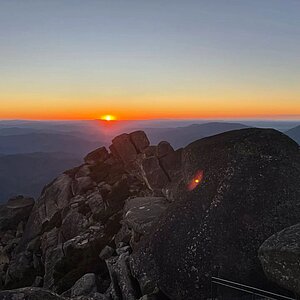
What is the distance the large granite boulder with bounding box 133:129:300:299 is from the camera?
49.3ft

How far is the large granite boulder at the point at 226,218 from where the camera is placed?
1504 cm

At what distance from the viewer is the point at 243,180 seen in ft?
54.7

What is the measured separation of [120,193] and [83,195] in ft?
22.5

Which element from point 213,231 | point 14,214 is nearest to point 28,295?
point 213,231

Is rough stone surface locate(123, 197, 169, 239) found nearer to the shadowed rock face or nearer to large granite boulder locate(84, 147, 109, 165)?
the shadowed rock face

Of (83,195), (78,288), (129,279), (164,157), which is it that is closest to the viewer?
(129,279)

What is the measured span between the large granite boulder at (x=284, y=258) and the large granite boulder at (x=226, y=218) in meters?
2.92

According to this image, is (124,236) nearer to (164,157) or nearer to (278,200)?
(278,200)

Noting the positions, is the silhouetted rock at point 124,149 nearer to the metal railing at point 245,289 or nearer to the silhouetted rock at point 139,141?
the silhouetted rock at point 139,141

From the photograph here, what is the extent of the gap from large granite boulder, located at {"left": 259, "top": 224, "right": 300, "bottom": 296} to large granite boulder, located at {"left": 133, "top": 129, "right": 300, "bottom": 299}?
2.92m

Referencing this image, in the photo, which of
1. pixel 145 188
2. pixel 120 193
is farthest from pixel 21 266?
pixel 145 188

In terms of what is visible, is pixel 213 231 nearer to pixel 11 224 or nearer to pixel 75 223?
pixel 75 223

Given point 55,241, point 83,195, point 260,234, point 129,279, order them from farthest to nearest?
point 83,195 < point 55,241 < point 129,279 < point 260,234

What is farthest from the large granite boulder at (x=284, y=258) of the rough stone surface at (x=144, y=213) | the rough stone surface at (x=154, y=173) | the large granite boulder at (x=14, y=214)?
the large granite boulder at (x=14, y=214)
